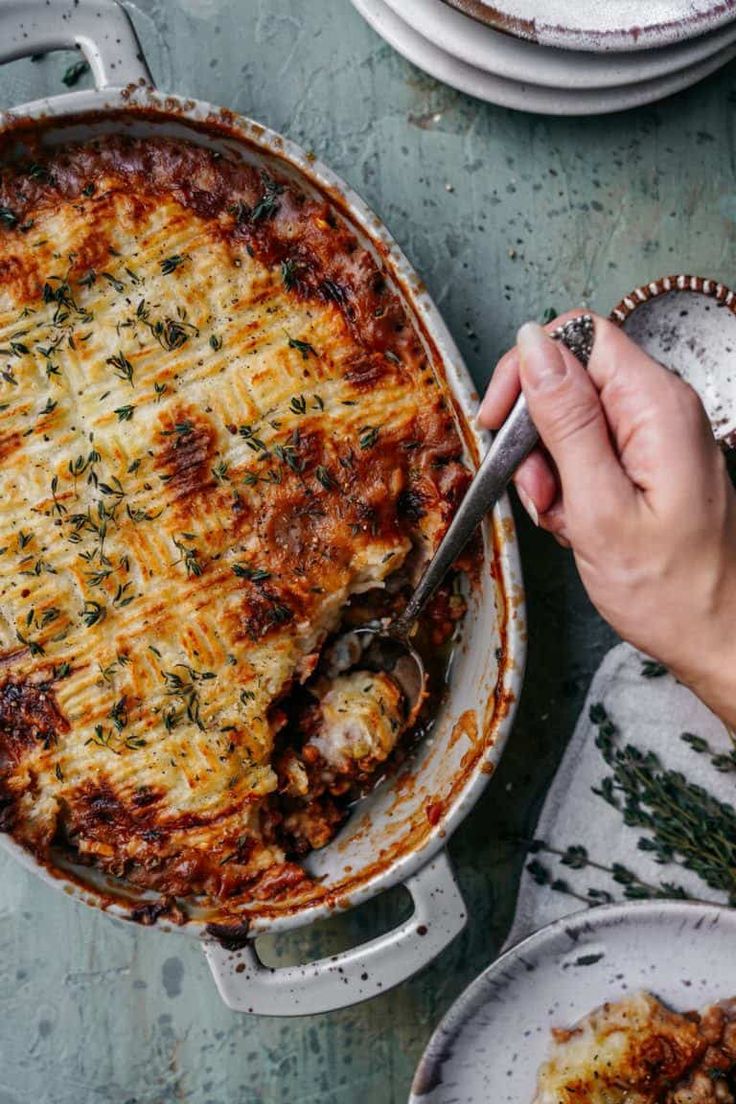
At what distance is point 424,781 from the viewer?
8.79 feet

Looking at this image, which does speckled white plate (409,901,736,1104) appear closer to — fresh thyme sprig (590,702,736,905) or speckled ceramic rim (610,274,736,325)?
fresh thyme sprig (590,702,736,905)

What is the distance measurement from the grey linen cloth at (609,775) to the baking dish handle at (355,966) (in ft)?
1.55

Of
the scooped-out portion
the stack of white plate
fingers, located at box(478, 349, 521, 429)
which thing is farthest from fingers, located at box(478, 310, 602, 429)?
the scooped-out portion

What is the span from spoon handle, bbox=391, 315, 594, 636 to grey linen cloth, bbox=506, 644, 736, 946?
0.67 meters

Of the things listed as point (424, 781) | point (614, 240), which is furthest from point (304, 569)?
point (614, 240)

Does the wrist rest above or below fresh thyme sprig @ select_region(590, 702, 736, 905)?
above

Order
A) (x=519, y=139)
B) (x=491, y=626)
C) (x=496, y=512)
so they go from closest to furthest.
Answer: (x=496, y=512) < (x=491, y=626) < (x=519, y=139)

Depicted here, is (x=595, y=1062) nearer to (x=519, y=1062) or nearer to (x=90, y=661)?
(x=519, y=1062)

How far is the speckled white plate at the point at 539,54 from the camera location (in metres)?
2.51

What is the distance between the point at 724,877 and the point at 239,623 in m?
1.39

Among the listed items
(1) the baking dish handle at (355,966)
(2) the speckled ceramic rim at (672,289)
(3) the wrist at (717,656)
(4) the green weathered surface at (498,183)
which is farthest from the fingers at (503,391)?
(1) the baking dish handle at (355,966)

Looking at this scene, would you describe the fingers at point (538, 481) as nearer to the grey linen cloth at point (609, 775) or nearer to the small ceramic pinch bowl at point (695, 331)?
the small ceramic pinch bowl at point (695, 331)

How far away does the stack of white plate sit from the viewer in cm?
239

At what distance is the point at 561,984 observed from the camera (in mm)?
2654
